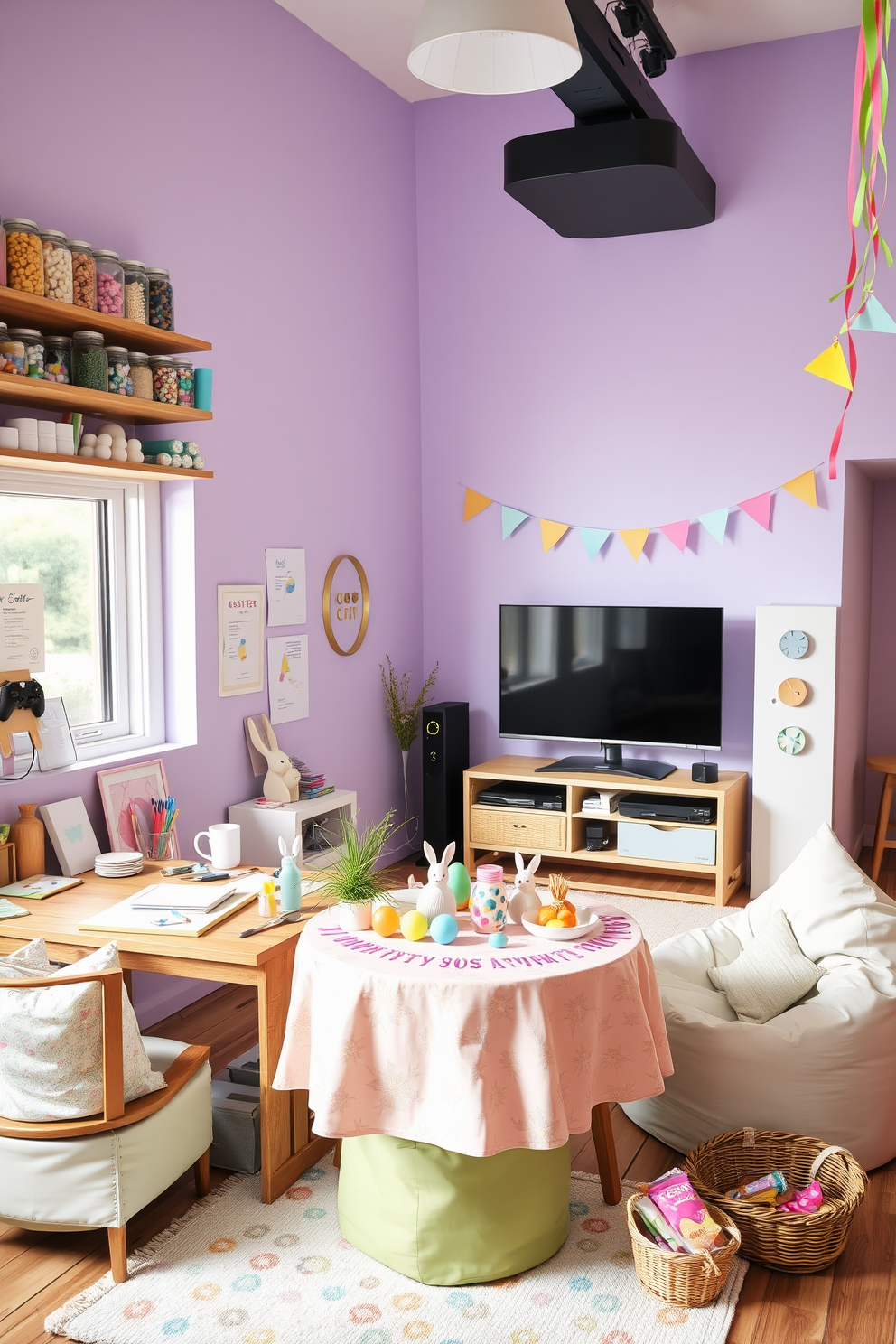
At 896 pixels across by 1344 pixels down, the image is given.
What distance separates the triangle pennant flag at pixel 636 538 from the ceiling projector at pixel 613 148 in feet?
4.51

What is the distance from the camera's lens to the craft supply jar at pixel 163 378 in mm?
3285

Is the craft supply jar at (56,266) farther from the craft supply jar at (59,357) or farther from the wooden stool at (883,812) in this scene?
the wooden stool at (883,812)

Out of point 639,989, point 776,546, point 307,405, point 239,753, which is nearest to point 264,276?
point 307,405

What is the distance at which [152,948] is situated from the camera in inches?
104

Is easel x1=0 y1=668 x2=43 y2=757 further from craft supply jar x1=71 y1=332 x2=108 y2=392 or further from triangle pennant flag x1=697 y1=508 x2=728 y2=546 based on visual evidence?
triangle pennant flag x1=697 y1=508 x2=728 y2=546

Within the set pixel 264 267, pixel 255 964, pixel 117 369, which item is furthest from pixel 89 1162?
pixel 264 267

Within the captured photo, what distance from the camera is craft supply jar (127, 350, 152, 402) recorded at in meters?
3.22

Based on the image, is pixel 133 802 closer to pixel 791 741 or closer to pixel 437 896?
pixel 437 896

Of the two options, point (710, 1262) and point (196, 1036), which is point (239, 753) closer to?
point (196, 1036)

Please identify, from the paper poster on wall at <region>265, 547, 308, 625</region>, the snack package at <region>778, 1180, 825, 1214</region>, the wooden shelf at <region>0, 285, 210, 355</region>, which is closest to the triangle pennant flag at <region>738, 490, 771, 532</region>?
the paper poster on wall at <region>265, 547, 308, 625</region>

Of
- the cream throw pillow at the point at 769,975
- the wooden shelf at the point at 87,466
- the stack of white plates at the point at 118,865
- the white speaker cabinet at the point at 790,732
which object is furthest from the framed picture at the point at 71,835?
the white speaker cabinet at the point at 790,732

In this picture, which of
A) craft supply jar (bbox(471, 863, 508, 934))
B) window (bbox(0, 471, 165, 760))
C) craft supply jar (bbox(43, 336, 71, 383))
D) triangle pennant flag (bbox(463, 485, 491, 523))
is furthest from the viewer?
triangle pennant flag (bbox(463, 485, 491, 523))

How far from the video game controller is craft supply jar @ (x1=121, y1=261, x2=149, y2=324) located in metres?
1.06

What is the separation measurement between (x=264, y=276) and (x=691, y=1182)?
3421mm
